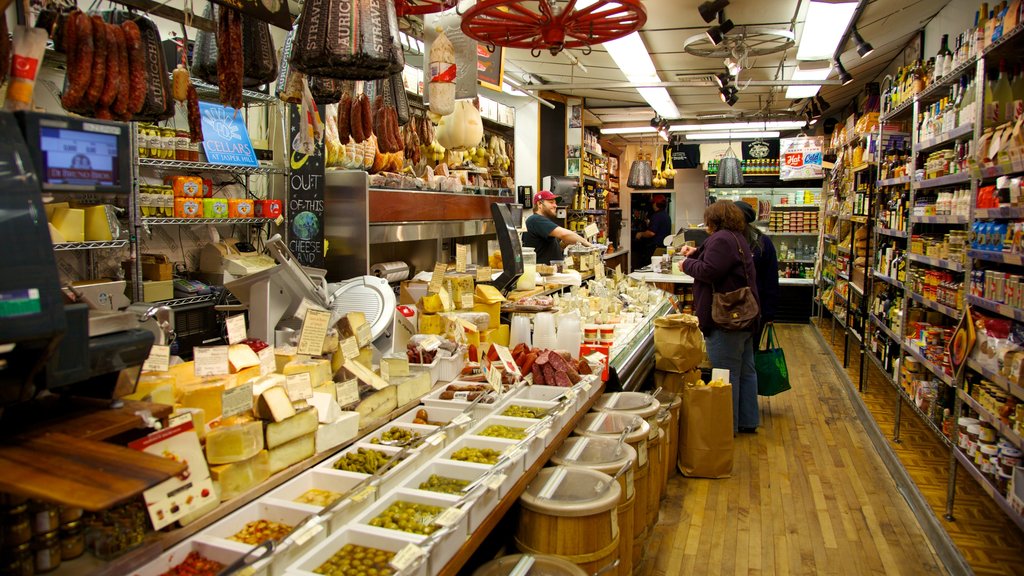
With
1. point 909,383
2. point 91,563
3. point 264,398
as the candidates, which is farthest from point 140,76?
point 909,383

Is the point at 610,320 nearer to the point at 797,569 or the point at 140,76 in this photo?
the point at 797,569

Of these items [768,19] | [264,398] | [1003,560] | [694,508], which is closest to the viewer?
[264,398]

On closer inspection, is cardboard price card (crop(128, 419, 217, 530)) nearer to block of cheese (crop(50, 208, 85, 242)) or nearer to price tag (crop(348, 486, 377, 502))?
price tag (crop(348, 486, 377, 502))

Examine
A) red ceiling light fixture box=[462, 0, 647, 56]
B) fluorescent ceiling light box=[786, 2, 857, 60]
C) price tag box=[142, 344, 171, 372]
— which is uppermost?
fluorescent ceiling light box=[786, 2, 857, 60]

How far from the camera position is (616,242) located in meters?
18.5

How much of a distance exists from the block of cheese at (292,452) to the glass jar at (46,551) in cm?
70

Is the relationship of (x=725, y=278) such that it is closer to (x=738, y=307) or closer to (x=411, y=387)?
(x=738, y=307)

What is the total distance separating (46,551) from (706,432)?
13.9ft

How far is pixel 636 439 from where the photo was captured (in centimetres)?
346

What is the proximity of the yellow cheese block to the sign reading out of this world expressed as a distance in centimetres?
87

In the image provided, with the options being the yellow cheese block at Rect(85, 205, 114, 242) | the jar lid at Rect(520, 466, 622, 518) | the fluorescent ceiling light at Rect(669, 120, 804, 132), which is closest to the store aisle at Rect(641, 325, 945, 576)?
the jar lid at Rect(520, 466, 622, 518)

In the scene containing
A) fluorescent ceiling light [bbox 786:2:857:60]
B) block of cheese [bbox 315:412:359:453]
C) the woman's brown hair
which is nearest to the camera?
block of cheese [bbox 315:412:359:453]

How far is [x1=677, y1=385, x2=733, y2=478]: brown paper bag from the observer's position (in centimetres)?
485

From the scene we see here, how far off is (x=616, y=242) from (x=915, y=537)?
14.7 m
